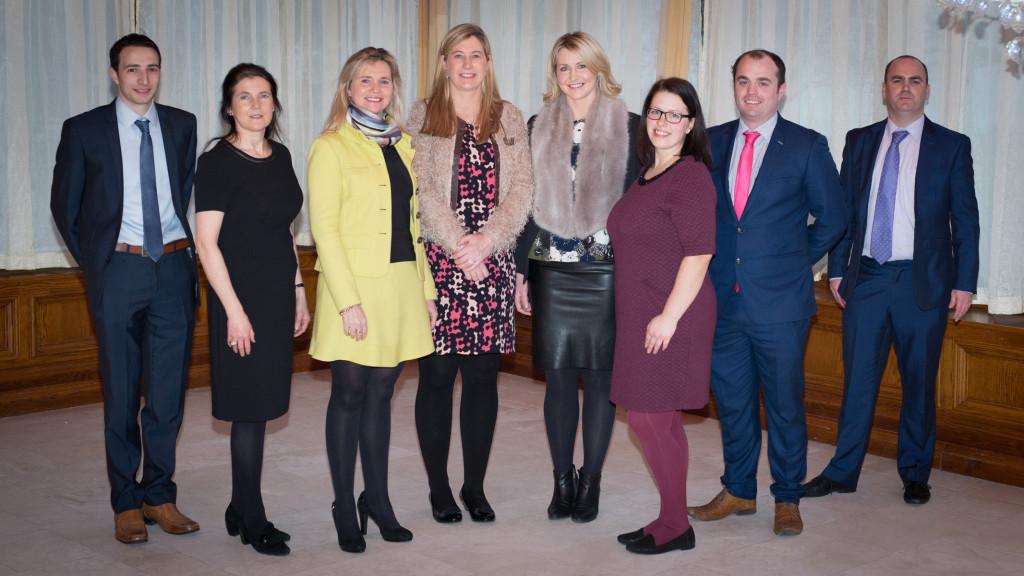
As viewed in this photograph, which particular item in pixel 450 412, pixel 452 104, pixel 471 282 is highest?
pixel 452 104

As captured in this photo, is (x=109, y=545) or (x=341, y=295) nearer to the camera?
(x=341, y=295)

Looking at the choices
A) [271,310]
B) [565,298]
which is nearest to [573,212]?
[565,298]

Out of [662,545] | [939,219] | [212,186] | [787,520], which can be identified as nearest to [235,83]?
[212,186]

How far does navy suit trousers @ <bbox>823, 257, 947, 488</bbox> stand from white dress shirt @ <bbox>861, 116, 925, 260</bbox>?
0.22 feet

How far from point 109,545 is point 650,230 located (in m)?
2.14

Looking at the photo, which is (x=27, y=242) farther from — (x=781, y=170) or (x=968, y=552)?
(x=968, y=552)

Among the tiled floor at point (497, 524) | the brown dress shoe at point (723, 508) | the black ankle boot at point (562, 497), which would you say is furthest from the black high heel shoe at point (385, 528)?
the brown dress shoe at point (723, 508)

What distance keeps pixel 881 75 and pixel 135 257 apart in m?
3.57

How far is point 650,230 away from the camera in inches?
146

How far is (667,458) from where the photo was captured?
3859 mm

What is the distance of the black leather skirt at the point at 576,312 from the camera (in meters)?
4.09

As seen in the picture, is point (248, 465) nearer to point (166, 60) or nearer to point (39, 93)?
point (39, 93)

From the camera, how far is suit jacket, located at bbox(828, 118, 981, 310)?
179 inches

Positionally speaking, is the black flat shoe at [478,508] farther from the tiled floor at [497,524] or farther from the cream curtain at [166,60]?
the cream curtain at [166,60]
